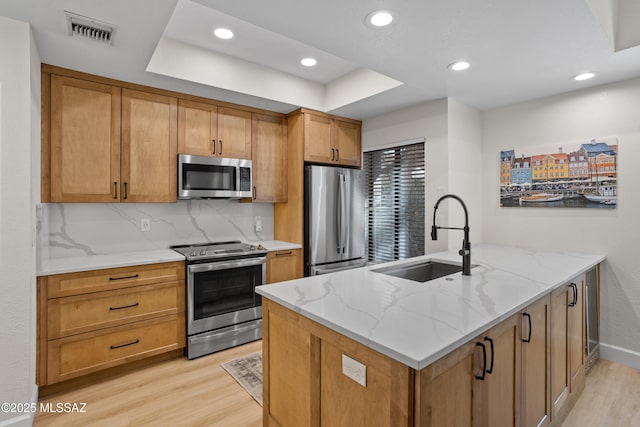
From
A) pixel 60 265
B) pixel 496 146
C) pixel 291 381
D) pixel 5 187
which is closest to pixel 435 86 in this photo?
pixel 496 146

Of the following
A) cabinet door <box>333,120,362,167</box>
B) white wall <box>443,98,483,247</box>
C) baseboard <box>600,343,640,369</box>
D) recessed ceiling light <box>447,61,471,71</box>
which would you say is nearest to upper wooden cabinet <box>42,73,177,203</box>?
cabinet door <box>333,120,362,167</box>

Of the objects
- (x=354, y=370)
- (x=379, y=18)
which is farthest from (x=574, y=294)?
(x=379, y=18)

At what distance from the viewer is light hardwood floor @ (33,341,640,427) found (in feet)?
6.65

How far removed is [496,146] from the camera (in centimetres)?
345

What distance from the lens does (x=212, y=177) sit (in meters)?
3.21

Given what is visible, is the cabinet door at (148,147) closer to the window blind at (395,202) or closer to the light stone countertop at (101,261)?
the light stone countertop at (101,261)

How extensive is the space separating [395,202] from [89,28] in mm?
3006

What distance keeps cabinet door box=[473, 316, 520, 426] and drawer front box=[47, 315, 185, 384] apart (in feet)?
7.82

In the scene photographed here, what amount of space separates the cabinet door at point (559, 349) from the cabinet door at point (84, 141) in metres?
3.31

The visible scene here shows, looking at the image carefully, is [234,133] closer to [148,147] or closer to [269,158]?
[269,158]

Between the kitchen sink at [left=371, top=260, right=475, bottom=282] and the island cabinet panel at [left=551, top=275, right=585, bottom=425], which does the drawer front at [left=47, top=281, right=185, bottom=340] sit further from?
the island cabinet panel at [left=551, top=275, right=585, bottom=425]

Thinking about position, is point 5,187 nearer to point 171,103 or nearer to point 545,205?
point 171,103

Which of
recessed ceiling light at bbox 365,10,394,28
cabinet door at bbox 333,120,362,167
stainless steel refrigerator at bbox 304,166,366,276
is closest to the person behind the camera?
recessed ceiling light at bbox 365,10,394,28

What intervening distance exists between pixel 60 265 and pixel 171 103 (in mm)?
Answer: 1629
